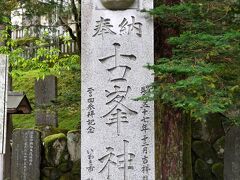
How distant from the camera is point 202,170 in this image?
22.6ft

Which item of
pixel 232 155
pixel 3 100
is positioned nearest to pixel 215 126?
pixel 232 155

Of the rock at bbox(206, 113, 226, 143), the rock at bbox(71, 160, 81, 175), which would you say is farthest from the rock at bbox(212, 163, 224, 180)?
the rock at bbox(71, 160, 81, 175)

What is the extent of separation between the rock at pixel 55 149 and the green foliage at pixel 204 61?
4.17m

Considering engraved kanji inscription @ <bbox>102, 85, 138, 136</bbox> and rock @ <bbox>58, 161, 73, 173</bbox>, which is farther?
rock @ <bbox>58, 161, 73, 173</bbox>

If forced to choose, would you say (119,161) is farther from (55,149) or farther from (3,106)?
(55,149)

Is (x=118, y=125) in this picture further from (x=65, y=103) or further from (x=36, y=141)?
(x=36, y=141)

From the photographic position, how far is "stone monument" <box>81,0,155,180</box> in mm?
4559

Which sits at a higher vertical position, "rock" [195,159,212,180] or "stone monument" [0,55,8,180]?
"stone monument" [0,55,8,180]

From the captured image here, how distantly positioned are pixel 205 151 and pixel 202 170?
321mm

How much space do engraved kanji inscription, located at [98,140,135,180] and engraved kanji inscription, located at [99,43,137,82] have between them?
0.74m

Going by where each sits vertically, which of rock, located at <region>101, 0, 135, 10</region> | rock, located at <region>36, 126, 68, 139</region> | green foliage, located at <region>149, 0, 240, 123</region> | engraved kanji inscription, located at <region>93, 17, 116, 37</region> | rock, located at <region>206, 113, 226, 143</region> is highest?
rock, located at <region>101, 0, 135, 10</region>

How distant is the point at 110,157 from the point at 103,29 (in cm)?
146

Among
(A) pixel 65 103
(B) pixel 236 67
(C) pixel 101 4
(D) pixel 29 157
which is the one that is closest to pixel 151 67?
(B) pixel 236 67

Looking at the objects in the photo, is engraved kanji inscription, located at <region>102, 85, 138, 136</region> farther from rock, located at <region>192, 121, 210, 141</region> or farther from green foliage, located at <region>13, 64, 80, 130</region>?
rock, located at <region>192, 121, 210, 141</region>
